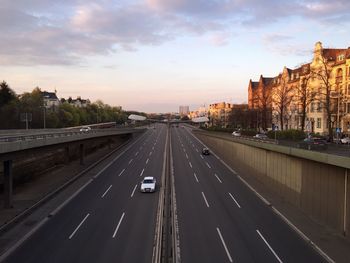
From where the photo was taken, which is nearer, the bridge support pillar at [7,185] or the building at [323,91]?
the bridge support pillar at [7,185]

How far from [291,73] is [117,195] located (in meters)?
79.1

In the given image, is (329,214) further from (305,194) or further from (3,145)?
(3,145)

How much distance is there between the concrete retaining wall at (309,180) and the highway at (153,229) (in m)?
2.52

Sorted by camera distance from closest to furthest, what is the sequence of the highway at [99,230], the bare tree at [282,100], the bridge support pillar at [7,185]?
the highway at [99,230]
the bridge support pillar at [7,185]
the bare tree at [282,100]

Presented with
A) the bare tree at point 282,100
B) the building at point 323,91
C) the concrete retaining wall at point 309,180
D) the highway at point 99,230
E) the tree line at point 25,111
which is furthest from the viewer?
the tree line at point 25,111

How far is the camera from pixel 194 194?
42.3 meters

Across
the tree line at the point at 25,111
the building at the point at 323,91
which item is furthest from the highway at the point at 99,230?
the tree line at the point at 25,111

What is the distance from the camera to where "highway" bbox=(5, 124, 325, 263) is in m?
23.6

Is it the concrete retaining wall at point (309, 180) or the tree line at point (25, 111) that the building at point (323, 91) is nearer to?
the concrete retaining wall at point (309, 180)

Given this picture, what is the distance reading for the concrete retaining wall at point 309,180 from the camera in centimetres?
2594

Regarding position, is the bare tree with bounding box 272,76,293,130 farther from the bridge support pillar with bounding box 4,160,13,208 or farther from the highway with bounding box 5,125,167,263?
the bridge support pillar with bounding box 4,160,13,208

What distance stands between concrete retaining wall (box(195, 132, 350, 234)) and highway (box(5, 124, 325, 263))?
252 cm

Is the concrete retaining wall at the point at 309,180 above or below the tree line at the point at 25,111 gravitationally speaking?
below

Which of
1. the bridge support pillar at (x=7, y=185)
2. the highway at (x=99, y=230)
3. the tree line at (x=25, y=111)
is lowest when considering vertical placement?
the highway at (x=99, y=230)
